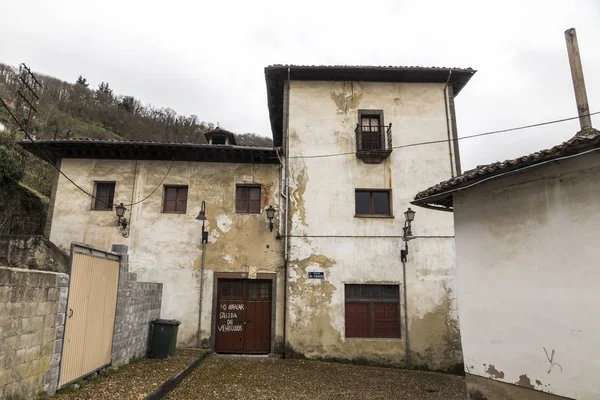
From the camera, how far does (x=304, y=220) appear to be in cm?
1235

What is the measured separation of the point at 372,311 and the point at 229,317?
438 centimetres

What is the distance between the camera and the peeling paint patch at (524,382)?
5.87 m

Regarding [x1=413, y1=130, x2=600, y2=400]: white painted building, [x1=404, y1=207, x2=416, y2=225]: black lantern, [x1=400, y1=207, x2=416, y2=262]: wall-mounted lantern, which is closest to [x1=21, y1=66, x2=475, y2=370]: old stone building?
[x1=400, y1=207, x2=416, y2=262]: wall-mounted lantern

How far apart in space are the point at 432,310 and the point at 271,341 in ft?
16.2

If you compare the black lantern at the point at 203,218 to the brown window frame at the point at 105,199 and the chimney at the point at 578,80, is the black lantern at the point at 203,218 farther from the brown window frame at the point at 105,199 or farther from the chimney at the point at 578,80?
the chimney at the point at 578,80

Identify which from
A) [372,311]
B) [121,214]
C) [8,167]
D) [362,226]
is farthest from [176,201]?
[8,167]

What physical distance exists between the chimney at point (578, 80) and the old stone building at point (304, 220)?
558 cm

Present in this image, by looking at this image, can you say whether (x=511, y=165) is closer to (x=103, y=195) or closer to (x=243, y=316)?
(x=243, y=316)

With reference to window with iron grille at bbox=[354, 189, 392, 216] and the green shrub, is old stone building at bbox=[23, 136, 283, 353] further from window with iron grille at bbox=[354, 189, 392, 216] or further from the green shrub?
the green shrub

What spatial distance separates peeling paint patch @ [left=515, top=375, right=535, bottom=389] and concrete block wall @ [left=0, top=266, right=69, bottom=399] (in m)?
7.06

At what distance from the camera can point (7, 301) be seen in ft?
15.9

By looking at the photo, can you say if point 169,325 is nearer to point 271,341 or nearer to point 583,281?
point 271,341

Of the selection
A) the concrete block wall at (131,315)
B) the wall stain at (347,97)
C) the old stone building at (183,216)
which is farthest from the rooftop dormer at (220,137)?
the concrete block wall at (131,315)

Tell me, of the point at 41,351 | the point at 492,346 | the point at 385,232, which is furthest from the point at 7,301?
the point at 385,232
